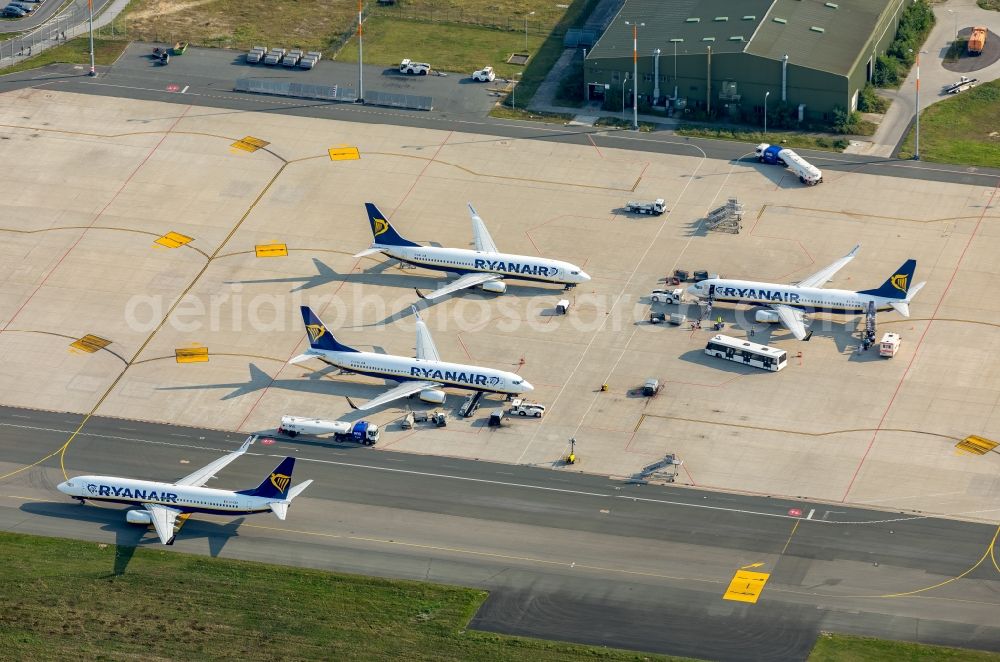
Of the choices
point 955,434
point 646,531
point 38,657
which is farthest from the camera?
point 955,434

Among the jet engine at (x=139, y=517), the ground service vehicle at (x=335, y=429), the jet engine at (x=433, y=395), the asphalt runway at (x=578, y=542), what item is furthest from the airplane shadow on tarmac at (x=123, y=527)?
the jet engine at (x=433, y=395)

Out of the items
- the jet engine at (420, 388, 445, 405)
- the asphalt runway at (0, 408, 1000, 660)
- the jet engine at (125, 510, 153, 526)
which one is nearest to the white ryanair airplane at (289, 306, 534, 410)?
the jet engine at (420, 388, 445, 405)

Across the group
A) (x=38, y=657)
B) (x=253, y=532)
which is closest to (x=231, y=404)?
(x=253, y=532)

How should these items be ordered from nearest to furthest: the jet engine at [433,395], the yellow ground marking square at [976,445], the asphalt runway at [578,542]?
the asphalt runway at [578,542] < the yellow ground marking square at [976,445] < the jet engine at [433,395]

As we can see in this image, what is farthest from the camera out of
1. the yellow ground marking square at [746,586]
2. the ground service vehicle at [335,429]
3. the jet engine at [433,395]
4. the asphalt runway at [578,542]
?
the jet engine at [433,395]

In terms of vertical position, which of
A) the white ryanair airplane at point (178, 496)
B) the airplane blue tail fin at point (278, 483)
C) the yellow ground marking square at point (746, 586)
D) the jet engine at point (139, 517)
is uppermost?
the airplane blue tail fin at point (278, 483)

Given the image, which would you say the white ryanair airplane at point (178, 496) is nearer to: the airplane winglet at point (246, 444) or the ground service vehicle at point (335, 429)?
the airplane winglet at point (246, 444)

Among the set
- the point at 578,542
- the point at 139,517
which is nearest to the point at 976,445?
the point at 578,542

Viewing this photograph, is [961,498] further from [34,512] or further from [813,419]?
[34,512]
